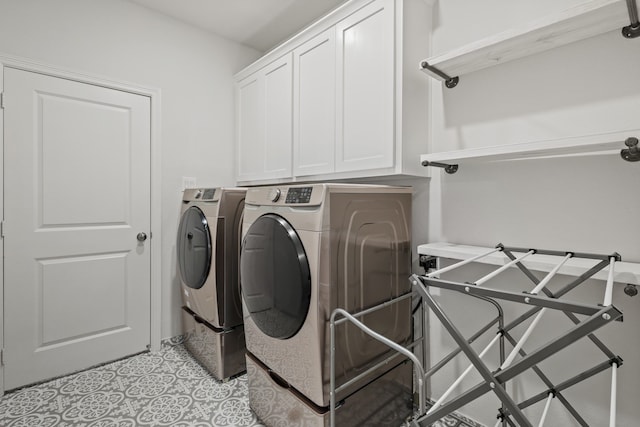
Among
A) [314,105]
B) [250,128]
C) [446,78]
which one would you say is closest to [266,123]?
[250,128]

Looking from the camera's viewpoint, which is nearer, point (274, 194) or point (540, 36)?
point (540, 36)

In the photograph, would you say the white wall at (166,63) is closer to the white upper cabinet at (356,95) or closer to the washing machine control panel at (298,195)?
the white upper cabinet at (356,95)

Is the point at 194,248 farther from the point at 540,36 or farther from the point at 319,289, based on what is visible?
the point at 540,36

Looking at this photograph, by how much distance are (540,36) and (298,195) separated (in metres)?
1.22

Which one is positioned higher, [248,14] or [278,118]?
[248,14]

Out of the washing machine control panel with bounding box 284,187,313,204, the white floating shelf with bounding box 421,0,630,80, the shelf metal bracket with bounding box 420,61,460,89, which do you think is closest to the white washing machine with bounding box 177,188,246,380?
the washing machine control panel with bounding box 284,187,313,204

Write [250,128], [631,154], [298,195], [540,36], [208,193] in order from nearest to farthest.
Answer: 1. [631,154]
2. [540,36]
3. [298,195]
4. [208,193]
5. [250,128]

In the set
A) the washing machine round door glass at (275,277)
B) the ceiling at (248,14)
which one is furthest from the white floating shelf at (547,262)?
the ceiling at (248,14)

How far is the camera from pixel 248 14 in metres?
2.49

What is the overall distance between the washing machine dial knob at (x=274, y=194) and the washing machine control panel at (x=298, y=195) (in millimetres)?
67

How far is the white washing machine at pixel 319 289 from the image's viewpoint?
131 centimetres

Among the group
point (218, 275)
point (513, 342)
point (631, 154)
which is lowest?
point (513, 342)

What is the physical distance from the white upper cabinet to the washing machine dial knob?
20.2 inches

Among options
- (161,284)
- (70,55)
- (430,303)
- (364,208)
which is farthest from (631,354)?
(70,55)
